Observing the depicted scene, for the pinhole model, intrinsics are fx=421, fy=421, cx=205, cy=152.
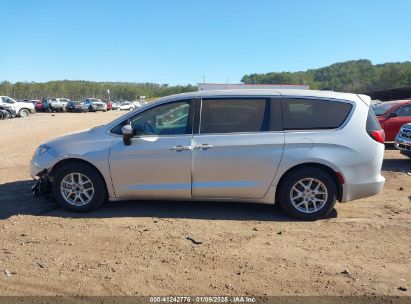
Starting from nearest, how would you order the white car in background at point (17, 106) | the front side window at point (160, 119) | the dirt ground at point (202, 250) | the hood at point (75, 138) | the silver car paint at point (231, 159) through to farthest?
the dirt ground at point (202, 250)
the silver car paint at point (231, 159)
the front side window at point (160, 119)
the hood at point (75, 138)
the white car in background at point (17, 106)

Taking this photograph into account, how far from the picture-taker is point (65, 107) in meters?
56.0

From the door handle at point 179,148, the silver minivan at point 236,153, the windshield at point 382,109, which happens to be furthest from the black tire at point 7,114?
the door handle at point 179,148

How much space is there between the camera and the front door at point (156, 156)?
567 centimetres

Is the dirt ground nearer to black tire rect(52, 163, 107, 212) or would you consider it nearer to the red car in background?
black tire rect(52, 163, 107, 212)

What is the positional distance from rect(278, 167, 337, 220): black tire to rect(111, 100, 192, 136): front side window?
1615mm

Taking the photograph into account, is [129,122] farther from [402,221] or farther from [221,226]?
[402,221]

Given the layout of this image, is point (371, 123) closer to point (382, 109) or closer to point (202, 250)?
point (202, 250)

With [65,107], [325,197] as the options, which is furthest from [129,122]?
[65,107]

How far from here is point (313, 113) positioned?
570 centimetres

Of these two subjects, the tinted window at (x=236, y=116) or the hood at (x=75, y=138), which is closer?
the tinted window at (x=236, y=116)

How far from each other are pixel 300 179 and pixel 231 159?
95 cm

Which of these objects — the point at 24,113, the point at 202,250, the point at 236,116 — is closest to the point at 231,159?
the point at 236,116

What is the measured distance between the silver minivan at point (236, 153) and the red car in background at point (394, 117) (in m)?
7.49

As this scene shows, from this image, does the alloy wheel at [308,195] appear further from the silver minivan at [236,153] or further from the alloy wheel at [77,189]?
the alloy wheel at [77,189]
